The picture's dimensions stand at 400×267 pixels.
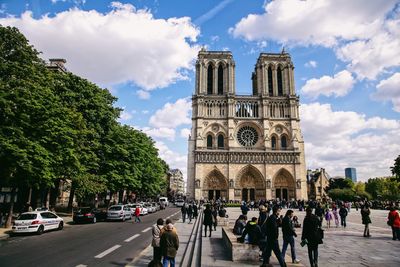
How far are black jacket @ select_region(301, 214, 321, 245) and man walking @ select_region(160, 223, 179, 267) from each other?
12.2 ft

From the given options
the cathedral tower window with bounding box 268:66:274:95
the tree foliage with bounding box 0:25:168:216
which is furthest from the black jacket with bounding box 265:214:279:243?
the cathedral tower window with bounding box 268:66:274:95

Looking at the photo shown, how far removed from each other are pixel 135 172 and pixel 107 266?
23334 millimetres

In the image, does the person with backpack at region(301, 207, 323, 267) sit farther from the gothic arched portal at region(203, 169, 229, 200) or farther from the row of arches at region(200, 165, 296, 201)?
the gothic arched portal at region(203, 169, 229, 200)

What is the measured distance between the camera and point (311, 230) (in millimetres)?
8016

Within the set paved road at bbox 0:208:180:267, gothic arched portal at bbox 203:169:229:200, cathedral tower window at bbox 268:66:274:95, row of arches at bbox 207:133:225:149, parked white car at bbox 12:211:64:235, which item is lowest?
paved road at bbox 0:208:180:267

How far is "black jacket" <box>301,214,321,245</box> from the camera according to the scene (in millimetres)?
7871

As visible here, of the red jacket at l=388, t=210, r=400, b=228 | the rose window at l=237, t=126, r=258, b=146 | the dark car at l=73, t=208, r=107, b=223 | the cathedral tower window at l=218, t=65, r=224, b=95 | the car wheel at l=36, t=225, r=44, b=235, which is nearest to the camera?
the red jacket at l=388, t=210, r=400, b=228

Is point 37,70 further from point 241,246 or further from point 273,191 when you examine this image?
point 273,191

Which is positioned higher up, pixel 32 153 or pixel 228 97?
pixel 228 97

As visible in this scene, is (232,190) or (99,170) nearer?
(99,170)

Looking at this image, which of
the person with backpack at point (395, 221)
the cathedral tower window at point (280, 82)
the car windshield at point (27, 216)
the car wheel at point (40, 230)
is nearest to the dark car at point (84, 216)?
the car wheel at point (40, 230)

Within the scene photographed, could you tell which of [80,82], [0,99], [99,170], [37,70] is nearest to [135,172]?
[99,170]

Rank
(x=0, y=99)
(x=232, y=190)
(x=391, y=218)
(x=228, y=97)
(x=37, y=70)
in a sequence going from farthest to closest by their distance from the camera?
(x=228, y=97) → (x=232, y=190) → (x=37, y=70) → (x=0, y=99) → (x=391, y=218)

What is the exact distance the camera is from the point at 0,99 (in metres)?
14.7
